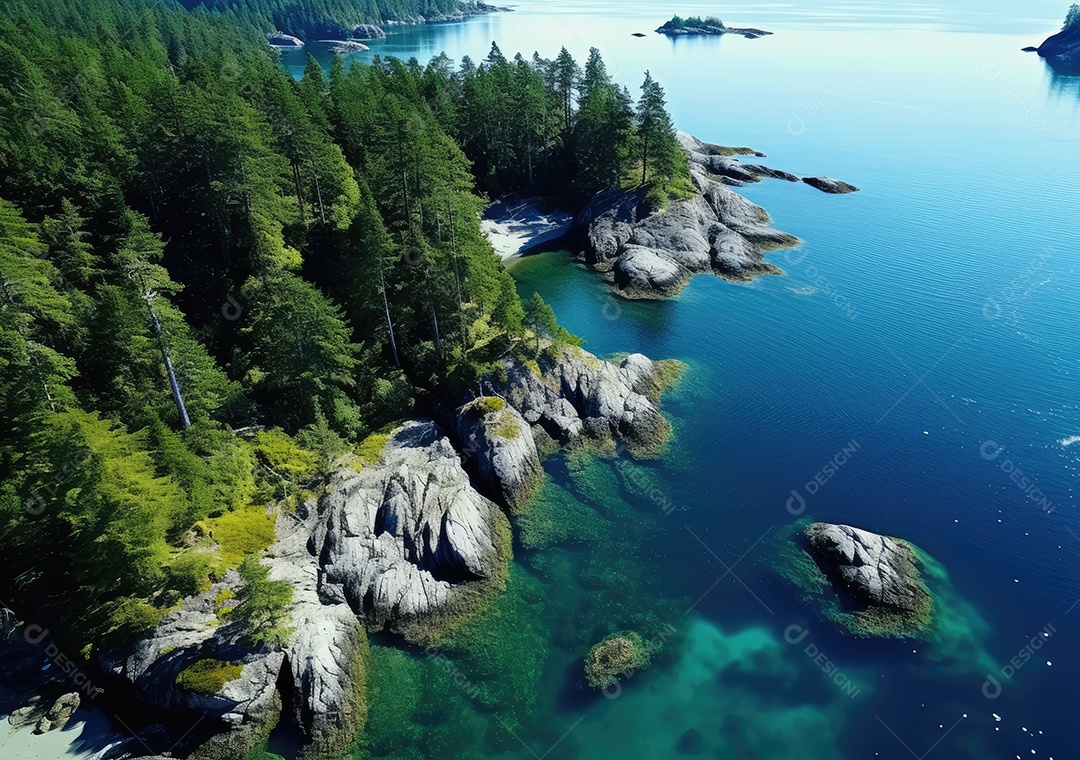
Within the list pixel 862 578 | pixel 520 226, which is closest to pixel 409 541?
pixel 862 578

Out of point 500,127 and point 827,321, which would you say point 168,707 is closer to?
point 827,321

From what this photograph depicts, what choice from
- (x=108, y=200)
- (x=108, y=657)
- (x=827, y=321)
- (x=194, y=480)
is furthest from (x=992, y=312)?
(x=108, y=200)

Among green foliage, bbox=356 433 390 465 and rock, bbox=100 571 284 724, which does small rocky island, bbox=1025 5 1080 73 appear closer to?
green foliage, bbox=356 433 390 465

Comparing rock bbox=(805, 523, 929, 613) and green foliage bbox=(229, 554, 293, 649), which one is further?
rock bbox=(805, 523, 929, 613)

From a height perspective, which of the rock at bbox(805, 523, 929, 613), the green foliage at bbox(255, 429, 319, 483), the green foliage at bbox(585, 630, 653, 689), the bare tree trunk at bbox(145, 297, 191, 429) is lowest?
the green foliage at bbox(585, 630, 653, 689)

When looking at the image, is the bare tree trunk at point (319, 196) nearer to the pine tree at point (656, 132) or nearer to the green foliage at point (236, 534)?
the green foliage at point (236, 534)

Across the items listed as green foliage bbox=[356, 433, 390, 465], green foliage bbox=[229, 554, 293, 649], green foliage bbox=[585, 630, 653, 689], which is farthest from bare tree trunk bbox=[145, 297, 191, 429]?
green foliage bbox=[585, 630, 653, 689]

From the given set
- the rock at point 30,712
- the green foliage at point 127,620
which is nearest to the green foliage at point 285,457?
the green foliage at point 127,620

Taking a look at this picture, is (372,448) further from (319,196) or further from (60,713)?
(319,196)

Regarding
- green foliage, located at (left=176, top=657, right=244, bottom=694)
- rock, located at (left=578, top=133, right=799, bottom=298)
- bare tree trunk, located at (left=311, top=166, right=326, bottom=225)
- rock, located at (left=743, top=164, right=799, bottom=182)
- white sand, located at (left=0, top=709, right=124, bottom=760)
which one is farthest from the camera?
rock, located at (left=743, top=164, right=799, bottom=182)
